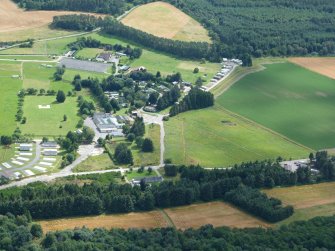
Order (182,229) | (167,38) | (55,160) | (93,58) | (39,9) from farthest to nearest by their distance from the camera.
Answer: (39,9)
(167,38)
(93,58)
(55,160)
(182,229)

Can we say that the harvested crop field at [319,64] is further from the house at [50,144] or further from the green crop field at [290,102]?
the house at [50,144]

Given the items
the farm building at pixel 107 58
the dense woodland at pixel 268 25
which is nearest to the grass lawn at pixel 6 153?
the farm building at pixel 107 58

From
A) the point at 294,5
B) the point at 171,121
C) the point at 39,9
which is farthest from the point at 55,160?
the point at 294,5

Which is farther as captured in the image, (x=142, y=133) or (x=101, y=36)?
(x=101, y=36)

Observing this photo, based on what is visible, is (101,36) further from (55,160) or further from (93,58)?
(55,160)

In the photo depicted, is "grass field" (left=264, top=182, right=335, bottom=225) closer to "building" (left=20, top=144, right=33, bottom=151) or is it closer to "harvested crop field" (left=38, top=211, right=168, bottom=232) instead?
"harvested crop field" (left=38, top=211, right=168, bottom=232)

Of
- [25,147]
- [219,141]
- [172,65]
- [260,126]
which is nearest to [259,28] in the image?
[172,65]

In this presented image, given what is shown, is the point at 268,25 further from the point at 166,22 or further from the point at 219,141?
the point at 219,141
